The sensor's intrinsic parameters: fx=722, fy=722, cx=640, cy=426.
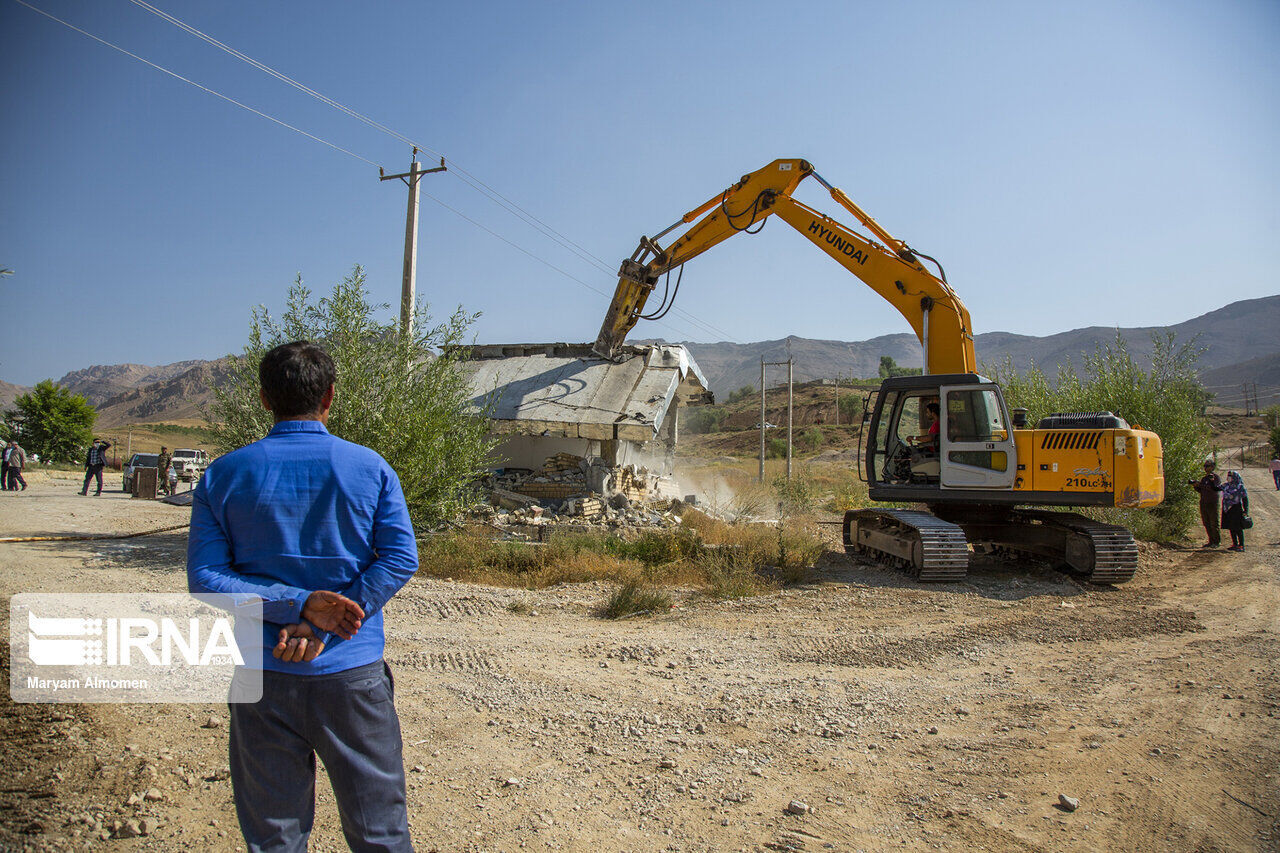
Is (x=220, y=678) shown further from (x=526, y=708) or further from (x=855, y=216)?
(x=855, y=216)

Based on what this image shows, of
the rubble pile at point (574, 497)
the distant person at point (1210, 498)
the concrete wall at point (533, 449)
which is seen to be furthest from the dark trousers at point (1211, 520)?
the concrete wall at point (533, 449)

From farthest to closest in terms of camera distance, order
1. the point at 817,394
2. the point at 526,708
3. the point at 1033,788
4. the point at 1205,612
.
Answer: the point at 817,394 → the point at 1205,612 → the point at 526,708 → the point at 1033,788

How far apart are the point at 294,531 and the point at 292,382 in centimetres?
48

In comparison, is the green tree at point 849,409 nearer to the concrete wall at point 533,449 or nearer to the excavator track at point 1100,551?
the concrete wall at point 533,449

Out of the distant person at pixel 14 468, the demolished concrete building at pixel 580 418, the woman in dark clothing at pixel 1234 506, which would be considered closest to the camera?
the woman in dark clothing at pixel 1234 506

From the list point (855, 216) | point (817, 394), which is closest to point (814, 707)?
point (855, 216)

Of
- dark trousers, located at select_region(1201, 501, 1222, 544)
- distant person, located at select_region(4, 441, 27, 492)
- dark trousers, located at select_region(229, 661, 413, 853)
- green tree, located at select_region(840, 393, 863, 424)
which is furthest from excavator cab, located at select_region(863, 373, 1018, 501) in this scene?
green tree, located at select_region(840, 393, 863, 424)

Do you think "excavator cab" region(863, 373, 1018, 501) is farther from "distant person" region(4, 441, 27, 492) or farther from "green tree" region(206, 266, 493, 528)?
"distant person" region(4, 441, 27, 492)

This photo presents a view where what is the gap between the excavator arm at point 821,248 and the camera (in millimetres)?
10867

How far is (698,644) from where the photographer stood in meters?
6.67

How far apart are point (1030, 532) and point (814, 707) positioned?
8.00 metres

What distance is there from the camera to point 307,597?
2113mm

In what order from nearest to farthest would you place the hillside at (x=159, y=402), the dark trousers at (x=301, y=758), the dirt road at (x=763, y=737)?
the dark trousers at (x=301, y=758) < the dirt road at (x=763, y=737) < the hillside at (x=159, y=402)

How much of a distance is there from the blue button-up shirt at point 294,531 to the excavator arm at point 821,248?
10.1 meters
